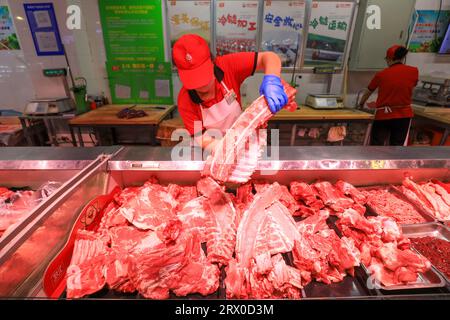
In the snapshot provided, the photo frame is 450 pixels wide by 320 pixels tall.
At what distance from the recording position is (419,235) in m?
1.93

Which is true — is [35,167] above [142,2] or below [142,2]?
below

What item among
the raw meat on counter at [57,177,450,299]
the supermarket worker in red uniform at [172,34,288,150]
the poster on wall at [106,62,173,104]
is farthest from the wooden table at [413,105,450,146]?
the poster on wall at [106,62,173,104]

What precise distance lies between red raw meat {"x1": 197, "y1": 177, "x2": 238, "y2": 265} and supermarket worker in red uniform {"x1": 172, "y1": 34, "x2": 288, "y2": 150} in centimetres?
45

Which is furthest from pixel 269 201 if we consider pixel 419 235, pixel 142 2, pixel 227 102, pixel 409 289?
pixel 142 2

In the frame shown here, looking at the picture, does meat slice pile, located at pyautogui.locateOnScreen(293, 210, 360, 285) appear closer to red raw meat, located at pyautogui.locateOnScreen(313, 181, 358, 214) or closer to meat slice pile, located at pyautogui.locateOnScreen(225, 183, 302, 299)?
meat slice pile, located at pyautogui.locateOnScreen(225, 183, 302, 299)

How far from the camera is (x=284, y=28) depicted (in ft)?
20.1

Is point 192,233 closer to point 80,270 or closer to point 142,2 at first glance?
point 80,270

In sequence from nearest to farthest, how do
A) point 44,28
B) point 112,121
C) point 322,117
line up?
point 112,121 → point 322,117 → point 44,28

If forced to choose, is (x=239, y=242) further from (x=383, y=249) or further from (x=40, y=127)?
(x=40, y=127)

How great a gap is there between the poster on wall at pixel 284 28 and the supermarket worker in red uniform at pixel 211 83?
12.8 feet

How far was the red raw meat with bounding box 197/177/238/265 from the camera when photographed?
5.51ft

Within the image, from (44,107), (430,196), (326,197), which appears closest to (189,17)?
(44,107)

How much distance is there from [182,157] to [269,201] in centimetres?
91

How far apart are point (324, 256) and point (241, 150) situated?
960mm
